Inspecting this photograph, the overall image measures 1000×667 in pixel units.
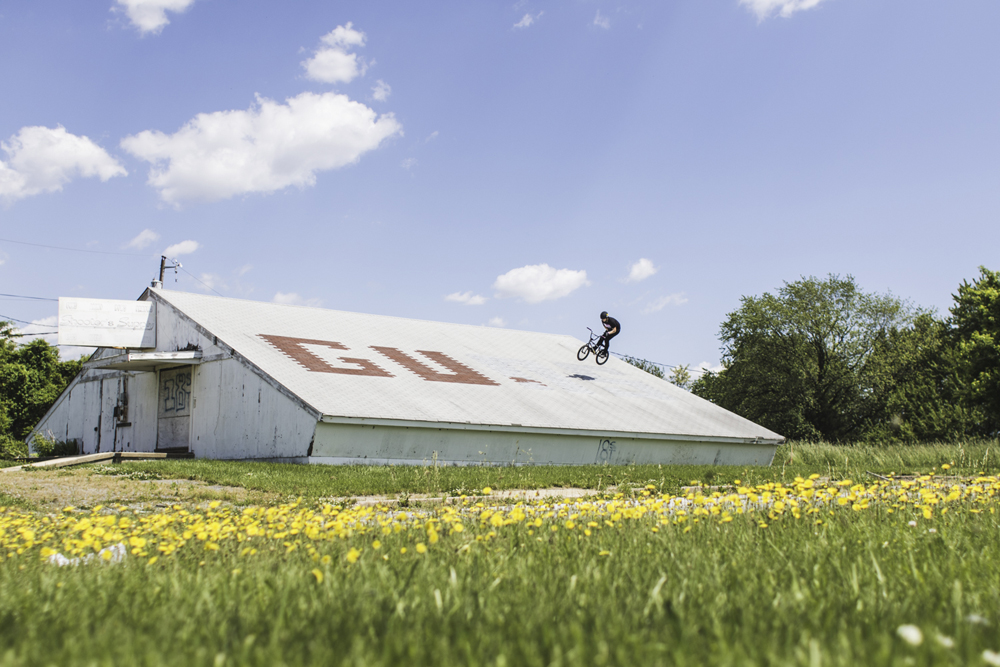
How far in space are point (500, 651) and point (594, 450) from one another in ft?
66.2

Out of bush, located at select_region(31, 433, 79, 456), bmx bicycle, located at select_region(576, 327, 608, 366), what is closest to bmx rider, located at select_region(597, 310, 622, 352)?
bmx bicycle, located at select_region(576, 327, 608, 366)

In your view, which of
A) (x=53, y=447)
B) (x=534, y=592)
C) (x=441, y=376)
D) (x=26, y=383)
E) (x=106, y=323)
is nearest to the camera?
(x=534, y=592)

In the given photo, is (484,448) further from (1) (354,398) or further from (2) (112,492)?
(2) (112,492)

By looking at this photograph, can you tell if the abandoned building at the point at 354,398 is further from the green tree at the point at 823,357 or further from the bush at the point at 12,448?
the green tree at the point at 823,357

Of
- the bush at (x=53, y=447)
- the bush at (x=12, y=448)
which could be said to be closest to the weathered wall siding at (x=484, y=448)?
the bush at (x=53, y=447)

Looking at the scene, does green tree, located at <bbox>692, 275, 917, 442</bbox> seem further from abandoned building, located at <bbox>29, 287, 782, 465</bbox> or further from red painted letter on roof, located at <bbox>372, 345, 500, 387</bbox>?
red painted letter on roof, located at <bbox>372, 345, 500, 387</bbox>

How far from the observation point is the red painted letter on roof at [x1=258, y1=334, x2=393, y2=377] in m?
20.9

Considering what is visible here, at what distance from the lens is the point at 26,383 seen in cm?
3894

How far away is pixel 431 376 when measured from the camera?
23.1 metres

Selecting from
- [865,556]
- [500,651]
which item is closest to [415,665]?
[500,651]

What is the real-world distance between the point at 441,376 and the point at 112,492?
1280 centimetres

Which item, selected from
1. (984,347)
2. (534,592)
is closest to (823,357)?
(984,347)

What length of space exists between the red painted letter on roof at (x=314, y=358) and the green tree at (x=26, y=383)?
21.4 m

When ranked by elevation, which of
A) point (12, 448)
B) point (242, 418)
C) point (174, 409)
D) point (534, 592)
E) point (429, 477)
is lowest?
point (12, 448)
